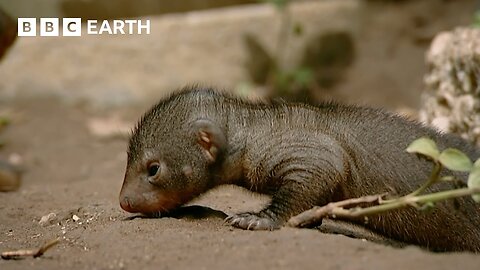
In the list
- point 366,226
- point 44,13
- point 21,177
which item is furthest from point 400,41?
point 366,226

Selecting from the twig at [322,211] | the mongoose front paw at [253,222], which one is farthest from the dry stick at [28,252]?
the twig at [322,211]

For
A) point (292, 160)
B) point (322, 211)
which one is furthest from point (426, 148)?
point (292, 160)

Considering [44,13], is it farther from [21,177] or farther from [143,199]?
[143,199]

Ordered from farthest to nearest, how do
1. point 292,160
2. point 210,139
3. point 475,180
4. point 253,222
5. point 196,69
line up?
point 196,69 < point 210,139 < point 292,160 < point 253,222 < point 475,180

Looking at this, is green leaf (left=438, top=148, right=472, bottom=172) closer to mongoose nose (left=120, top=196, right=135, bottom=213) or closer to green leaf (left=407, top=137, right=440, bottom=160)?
green leaf (left=407, top=137, right=440, bottom=160)

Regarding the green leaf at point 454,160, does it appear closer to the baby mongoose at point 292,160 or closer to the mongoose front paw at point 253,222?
the baby mongoose at point 292,160

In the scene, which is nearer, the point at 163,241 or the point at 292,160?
the point at 163,241

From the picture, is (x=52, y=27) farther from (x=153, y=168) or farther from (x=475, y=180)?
(x=475, y=180)

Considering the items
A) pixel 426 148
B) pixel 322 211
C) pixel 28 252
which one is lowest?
pixel 28 252
